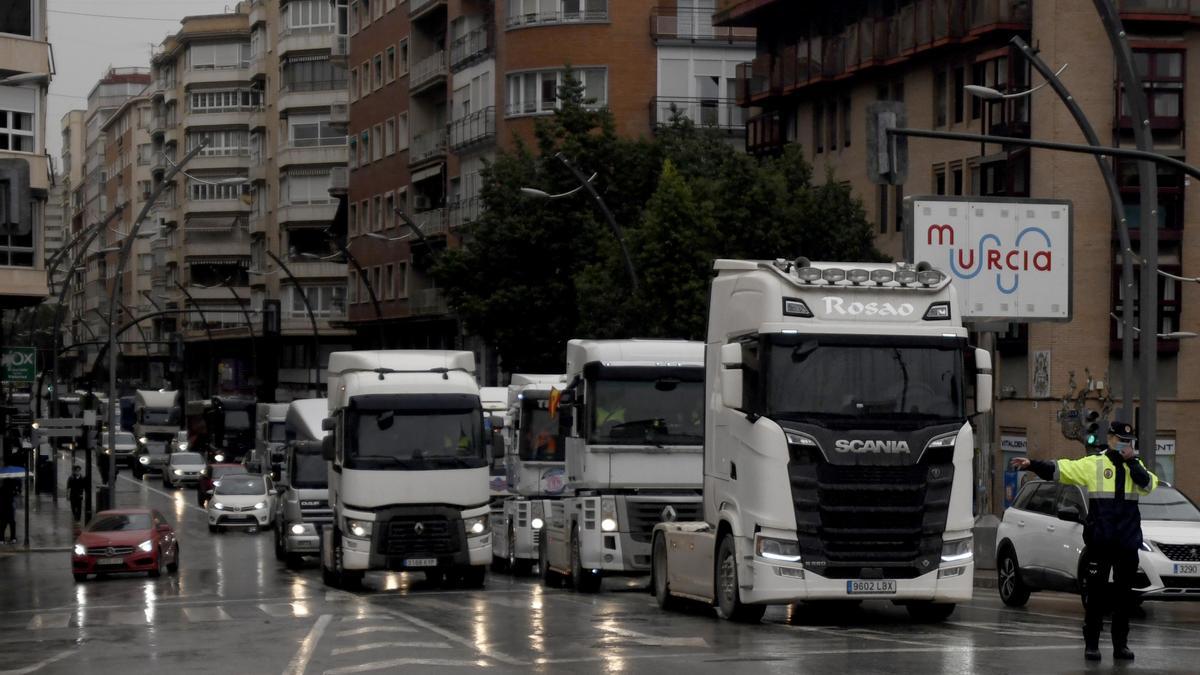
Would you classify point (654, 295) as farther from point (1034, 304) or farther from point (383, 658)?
point (383, 658)

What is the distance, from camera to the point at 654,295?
1821 inches

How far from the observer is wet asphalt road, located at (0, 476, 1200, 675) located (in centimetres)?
1634

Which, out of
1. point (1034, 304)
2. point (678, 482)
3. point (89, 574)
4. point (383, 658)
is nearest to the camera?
point (383, 658)

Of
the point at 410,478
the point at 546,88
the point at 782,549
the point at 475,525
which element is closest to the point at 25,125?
the point at 410,478

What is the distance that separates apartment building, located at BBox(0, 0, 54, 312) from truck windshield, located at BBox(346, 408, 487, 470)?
20.1 metres

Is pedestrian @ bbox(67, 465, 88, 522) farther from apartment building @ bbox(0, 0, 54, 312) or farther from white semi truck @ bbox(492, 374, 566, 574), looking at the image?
white semi truck @ bbox(492, 374, 566, 574)

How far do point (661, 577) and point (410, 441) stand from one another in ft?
24.9

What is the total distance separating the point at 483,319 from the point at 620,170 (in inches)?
227

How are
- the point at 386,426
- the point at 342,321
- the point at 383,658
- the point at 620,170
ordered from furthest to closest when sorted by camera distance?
1. the point at 342,321
2. the point at 620,170
3. the point at 386,426
4. the point at 383,658

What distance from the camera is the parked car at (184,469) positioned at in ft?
283

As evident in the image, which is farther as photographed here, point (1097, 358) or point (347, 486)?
point (1097, 358)

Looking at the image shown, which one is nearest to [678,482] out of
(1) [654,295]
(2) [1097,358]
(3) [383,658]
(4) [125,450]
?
(3) [383,658]

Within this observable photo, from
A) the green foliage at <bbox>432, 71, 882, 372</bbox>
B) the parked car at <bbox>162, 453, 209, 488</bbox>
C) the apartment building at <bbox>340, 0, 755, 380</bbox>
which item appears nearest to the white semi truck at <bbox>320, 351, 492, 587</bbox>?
the green foliage at <bbox>432, 71, 882, 372</bbox>

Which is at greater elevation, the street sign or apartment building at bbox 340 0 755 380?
apartment building at bbox 340 0 755 380
